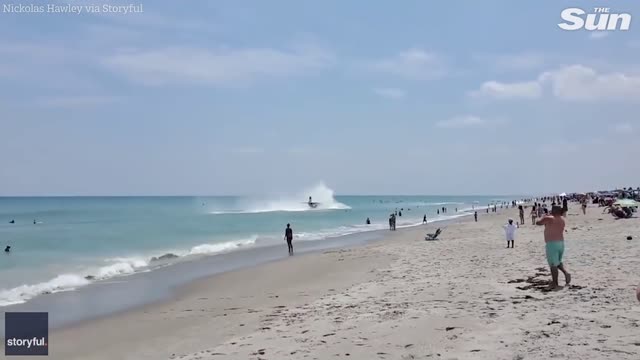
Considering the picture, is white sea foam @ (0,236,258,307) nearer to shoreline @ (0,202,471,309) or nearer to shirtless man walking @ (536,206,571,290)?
shoreline @ (0,202,471,309)

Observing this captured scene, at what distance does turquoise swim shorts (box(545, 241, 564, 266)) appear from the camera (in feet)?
36.3

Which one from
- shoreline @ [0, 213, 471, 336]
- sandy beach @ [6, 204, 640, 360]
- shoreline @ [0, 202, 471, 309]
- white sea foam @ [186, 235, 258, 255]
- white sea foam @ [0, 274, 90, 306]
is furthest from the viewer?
white sea foam @ [186, 235, 258, 255]

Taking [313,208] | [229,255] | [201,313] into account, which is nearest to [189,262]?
[229,255]

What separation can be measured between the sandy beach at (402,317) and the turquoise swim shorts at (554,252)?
Answer: 569 millimetres

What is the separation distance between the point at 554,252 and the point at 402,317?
147 inches

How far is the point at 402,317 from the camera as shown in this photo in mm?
9297

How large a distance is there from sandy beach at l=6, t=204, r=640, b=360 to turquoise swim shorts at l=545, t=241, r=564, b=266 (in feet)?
1.87

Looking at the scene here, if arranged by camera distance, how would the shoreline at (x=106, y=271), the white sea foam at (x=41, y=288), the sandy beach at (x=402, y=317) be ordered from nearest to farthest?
the sandy beach at (x=402, y=317)
the white sea foam at (x=41, y=288)
the shoreline at (x=106, y=271)

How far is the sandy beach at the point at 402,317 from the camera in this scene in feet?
24.0

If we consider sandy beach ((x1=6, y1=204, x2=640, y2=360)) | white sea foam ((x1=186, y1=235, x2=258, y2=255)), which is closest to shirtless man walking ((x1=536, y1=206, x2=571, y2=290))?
sandy beach ((x1=6, y1=204, x2=640, y2=360))

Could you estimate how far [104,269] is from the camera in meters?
22.9

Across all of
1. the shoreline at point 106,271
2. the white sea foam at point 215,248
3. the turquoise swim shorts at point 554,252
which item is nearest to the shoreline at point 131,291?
the shoreline at point 106,271

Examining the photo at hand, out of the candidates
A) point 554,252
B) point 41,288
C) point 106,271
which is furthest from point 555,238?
point 106,271

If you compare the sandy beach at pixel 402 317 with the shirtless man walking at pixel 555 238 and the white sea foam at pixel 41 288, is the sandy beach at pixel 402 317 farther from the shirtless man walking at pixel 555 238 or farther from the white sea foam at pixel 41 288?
the white sea foam at pixel 41 288
